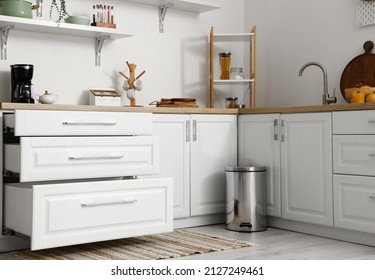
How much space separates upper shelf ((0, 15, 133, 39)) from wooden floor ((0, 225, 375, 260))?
4.18 feet

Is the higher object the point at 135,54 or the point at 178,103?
the point at 135,54

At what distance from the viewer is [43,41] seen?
3.68m

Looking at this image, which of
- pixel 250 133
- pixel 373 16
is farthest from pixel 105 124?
pixel 373 16

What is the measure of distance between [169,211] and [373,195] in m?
1.08

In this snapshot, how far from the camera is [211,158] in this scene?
3.94 m

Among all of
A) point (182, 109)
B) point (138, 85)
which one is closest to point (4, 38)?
point (138, 85)

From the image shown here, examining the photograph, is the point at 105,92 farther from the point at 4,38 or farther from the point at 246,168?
the point at 246,168

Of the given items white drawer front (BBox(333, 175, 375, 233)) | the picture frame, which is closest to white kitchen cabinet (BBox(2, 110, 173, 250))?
the picture frame

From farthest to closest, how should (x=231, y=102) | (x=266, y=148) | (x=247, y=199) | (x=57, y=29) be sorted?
(x=231, y=102)
(x=266, y=148)
(x=247, y=199)
(x=57, y=29)

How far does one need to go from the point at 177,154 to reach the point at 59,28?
1.04 metres

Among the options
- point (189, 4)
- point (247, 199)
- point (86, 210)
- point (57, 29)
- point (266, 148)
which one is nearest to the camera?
point (86, 210)

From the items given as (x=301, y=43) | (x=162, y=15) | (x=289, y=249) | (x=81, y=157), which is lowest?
(x=289, y=249)

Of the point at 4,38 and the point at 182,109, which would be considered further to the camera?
the point at 182,109
